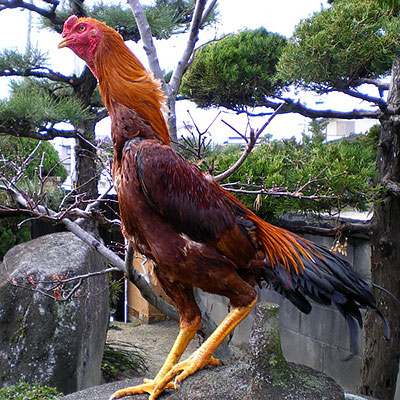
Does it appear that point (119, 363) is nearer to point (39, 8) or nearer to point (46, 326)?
point (46, 326)

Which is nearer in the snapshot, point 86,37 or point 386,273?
point 86,37

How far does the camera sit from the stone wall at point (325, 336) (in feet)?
11.4

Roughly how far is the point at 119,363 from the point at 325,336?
179 cm

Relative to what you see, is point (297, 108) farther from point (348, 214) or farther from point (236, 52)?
point (348, 214)

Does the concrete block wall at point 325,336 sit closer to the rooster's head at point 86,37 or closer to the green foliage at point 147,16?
the green foliage at point 147,16

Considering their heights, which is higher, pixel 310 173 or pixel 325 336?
pixel 310 173

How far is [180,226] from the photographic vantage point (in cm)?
157

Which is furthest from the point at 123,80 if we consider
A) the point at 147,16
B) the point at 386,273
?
the point at 147,16

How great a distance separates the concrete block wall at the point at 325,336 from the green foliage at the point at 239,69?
1244 mm

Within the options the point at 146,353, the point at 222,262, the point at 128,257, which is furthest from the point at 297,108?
the point at 146,353

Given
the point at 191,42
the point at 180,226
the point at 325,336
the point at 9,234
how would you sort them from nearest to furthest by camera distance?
the point at 180,226 < the point at 191,42 < the point at 325,336 < the point at 9,234

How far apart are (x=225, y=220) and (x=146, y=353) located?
3551 mm

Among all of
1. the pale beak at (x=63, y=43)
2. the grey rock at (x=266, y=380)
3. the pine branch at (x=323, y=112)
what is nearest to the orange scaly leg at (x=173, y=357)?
the grey rock at (x=266, y=380)

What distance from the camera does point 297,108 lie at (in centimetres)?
315
